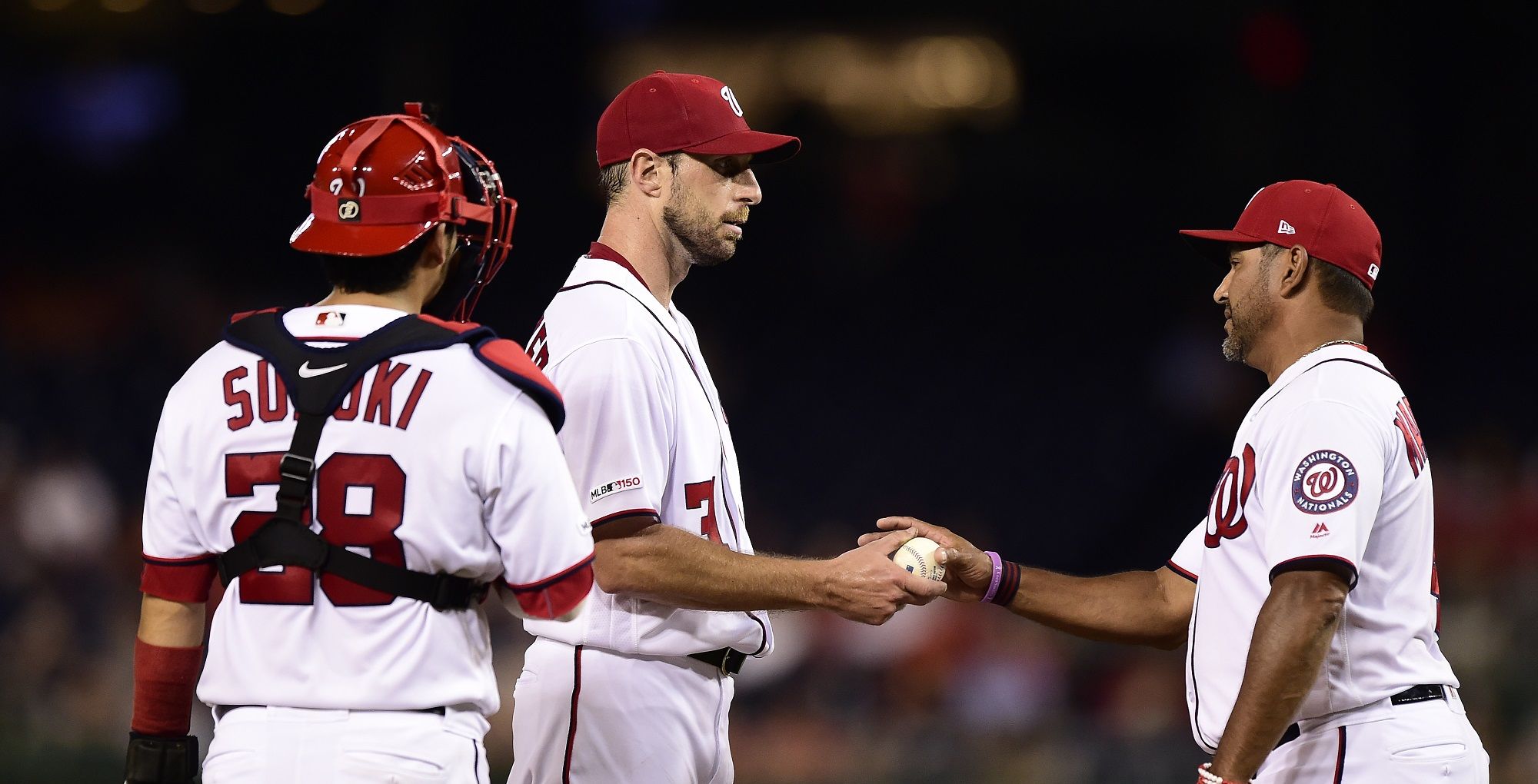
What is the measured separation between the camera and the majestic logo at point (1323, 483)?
11.5 ft

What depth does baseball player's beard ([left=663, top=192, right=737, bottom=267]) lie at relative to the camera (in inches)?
159

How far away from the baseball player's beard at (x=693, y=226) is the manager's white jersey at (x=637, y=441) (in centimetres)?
20

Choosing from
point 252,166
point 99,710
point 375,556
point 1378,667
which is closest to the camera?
point 375,556

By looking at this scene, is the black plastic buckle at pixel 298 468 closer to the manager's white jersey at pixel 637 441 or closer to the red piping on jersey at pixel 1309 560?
the manager's white jersey at pixel 637 441

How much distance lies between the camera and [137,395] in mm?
12062

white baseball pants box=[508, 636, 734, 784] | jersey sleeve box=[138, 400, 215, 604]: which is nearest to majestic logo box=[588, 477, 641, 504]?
white baseball pants box=[508, 636, 734, 784]

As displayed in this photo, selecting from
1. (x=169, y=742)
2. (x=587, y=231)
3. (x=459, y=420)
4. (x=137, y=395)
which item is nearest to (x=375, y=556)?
(x=459, y=420)

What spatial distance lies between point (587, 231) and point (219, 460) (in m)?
12.7

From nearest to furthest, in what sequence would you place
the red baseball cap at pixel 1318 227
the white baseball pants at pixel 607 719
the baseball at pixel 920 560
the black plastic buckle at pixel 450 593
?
1. the black plastic buckle at pixel 450 593
2. the white baseball pants at pixel 607 719
3. the red baseball cap at pixel 1318 227
4. the baseball at pixel 920 560

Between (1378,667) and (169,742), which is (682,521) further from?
(1378,667)

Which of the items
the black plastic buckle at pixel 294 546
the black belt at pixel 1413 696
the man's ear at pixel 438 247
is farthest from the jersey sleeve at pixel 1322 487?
the black plastic buckle at pixel 294 546

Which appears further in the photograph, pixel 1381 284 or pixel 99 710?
pixel 1381 284

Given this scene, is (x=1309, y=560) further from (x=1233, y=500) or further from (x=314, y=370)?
(x=314, y=370)

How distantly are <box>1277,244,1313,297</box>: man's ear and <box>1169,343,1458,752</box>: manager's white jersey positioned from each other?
254 millimetres
